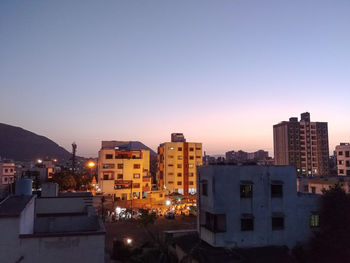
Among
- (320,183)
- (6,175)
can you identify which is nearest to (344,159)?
(320,183)

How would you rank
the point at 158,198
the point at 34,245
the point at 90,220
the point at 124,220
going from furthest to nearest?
the point at 158,198 < the point at 124,220 < the point at 90,220 < the point at 34,245

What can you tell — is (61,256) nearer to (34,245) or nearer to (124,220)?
(34,245)

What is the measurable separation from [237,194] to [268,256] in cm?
569

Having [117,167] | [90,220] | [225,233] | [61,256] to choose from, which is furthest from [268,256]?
[117,167]

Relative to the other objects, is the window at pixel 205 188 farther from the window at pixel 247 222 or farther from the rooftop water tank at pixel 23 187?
the rooftop water tank at pixel 23 187

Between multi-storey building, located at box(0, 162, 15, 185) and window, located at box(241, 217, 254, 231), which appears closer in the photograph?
window, located at box(241, 217, 254, 231)

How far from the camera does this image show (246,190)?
27844 mm

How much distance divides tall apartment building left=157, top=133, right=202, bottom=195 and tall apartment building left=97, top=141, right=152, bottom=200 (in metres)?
12.1

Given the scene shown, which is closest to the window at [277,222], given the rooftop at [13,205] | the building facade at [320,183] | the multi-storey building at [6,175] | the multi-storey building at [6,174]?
the rooftop at [13,205]

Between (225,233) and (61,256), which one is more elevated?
(61,256)

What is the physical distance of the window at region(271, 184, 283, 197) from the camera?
92.8 ft

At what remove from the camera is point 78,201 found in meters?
23.2

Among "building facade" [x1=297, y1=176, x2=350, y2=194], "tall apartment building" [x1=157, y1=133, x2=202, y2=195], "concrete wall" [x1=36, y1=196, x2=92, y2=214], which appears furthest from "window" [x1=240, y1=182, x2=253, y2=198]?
"tall apartment building" [x1=157, y1=133, x2=202, y2=195]

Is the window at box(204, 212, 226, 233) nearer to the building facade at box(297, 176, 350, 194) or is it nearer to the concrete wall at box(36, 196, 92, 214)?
the concrete wall at box(36, 196, 92, 214)
